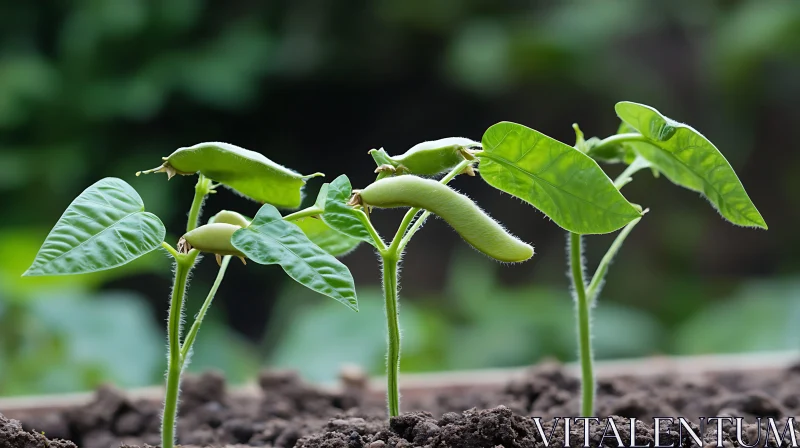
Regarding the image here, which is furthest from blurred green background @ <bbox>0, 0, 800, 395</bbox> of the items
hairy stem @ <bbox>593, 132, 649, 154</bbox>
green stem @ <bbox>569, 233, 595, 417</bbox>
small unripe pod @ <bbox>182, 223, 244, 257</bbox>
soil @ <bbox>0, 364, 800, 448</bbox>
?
small unripe pod @ <bbox>182, 223, 244, 257</bbox>

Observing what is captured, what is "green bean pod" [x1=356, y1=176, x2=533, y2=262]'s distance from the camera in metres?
0.56

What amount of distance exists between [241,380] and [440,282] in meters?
0.97

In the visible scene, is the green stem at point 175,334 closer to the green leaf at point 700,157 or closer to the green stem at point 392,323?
the green stem at point 392,323

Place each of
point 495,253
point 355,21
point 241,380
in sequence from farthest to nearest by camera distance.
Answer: point 355,21
point 241,380
point 495,253

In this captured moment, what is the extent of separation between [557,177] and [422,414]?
0.22 m

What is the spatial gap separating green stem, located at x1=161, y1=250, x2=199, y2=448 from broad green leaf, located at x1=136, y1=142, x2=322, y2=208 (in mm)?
Answer: 67

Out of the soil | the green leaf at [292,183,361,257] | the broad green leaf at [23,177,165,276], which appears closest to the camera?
the broad green leaf at [23,177,165,276]

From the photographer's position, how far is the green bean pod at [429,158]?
0.60 m

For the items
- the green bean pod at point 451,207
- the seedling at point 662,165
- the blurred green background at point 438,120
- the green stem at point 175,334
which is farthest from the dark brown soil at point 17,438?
the blurred green background at point 438,120

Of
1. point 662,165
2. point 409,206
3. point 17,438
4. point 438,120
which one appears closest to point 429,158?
point 409,206

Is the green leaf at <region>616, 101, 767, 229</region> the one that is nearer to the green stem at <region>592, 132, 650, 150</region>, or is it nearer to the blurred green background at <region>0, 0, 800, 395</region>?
the green stem at <region>592, 132, 650, 150</region>

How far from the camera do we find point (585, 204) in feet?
1.94

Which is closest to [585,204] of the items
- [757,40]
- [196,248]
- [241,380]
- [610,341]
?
[196,248]

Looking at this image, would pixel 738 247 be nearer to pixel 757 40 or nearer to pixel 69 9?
pixel 757 40
